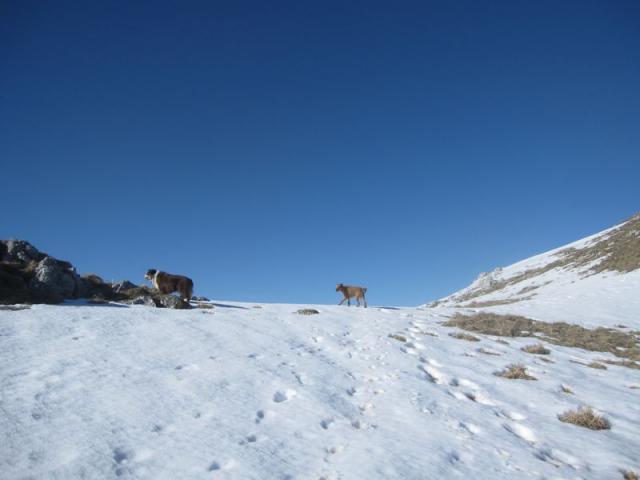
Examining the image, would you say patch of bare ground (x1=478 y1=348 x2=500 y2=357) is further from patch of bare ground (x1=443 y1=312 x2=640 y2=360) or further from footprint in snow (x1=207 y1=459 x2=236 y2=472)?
footprint in snow (x1=207 y1=459 x2=236 y2=472)

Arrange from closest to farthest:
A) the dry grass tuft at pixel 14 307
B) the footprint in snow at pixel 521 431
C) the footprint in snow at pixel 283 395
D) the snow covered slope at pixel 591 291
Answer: the footprint in snow at pixel 521 431, the footprint in snow at pixel 283 395, the dry grass tuft at pixel 14 307, the snow covered slope at pixel 591 291

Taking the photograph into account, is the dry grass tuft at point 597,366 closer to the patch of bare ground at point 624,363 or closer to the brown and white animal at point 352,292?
the patch of bare ground at point 624,363

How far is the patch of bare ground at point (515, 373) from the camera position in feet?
27.5

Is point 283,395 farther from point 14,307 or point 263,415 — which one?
point 14,307

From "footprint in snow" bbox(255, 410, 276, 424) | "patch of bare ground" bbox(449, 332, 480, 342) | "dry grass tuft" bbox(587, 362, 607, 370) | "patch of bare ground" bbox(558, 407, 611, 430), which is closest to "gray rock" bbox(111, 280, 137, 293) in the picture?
"footprint in snow" bbox(255, 410, 276, 424)

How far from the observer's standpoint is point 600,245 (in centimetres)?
4778

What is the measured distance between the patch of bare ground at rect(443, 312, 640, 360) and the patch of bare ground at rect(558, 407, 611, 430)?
826 centimetres

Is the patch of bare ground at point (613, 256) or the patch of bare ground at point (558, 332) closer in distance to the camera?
the patch of bare ground at point (558, 332)

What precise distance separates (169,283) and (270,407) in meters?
10.3

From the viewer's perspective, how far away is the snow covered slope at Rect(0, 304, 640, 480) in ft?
13.5

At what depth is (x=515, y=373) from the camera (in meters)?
8.50

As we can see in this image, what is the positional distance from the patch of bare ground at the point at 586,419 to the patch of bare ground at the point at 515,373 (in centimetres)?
207

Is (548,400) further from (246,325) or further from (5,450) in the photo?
(5,450)

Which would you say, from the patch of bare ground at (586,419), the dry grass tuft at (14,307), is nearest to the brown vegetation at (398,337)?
the patch of bare ground at (586,419)
